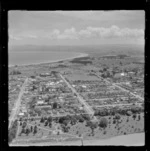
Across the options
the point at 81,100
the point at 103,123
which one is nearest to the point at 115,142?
the point at 103,123

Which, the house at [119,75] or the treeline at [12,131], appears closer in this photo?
the treeline at [12,131]

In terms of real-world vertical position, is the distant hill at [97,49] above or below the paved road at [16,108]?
above

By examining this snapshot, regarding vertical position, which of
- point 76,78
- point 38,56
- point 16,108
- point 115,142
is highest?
point 38,56

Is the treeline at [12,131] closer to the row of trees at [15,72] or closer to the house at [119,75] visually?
the row of trees at [15,72]

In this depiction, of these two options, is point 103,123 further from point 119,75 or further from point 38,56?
point 38,56

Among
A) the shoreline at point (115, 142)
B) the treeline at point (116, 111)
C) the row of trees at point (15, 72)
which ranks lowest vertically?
the shoreline at point (115, 142)

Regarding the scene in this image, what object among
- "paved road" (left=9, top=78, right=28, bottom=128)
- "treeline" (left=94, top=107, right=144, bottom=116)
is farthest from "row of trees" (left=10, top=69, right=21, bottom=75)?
"treeline" (left=94, top=107, right=144, bottom=116)

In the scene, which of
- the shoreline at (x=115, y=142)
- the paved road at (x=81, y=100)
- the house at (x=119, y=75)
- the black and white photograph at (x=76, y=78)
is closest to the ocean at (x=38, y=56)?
the black and white photograph at (x=76, y=78)

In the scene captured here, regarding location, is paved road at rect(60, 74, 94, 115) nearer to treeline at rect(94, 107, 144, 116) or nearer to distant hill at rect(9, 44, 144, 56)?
treeline at rect(94, 107, 144, 116)
